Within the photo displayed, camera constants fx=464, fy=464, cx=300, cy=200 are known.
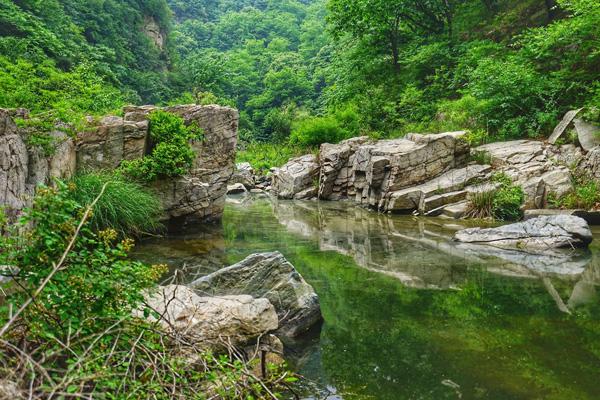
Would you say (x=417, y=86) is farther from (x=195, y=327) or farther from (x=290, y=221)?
(x=195, y=327)

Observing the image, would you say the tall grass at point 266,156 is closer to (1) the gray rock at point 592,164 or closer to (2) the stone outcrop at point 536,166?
(2) the stone outcrop at point 536,166

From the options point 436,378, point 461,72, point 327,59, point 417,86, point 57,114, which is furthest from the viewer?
point 327,59

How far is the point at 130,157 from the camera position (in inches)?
443

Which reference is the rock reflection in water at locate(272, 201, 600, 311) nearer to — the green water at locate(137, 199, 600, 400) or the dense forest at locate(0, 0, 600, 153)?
the green water at locate(137, 199, 600, 400)

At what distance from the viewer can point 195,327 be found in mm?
4418

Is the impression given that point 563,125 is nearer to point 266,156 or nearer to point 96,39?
point 266,156

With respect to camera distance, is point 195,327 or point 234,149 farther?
point 234,149

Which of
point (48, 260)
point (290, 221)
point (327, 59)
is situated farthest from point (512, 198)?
point (327, 59)

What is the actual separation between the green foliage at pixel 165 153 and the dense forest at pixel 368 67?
1.91 m

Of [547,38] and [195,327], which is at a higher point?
[547,38]

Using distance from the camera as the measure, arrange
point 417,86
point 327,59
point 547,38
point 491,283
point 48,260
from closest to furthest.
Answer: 1. point 48,260
2. point 491,283
3. point 547,38
4. point 417,86
5. point 327,59

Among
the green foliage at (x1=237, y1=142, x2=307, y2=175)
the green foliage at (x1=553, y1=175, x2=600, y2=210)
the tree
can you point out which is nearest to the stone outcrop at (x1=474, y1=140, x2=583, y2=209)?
the green foliage at (x1=553, y1=175, x2=600, y2=210)

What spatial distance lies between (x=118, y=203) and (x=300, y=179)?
12589 millimetres

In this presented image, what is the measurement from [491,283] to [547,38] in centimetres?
1212
